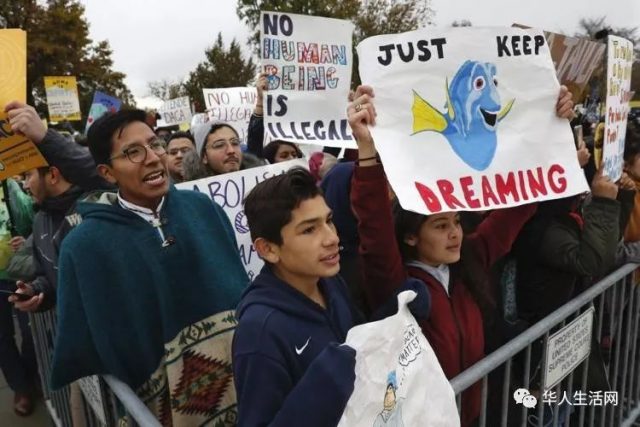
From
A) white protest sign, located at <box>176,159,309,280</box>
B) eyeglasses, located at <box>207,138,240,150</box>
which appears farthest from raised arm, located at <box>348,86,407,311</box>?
Answer: eyeglasses, located at <box>207,138,240,150</box>

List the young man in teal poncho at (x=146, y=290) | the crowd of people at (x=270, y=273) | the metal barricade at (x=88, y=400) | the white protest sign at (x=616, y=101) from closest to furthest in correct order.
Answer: the crowd of people at (x=270, y=273) < the metal barricade at (x=88, y=400) < the young man in teal poncho at (x=146, y=290) < the white protest sign at (x=616, y=101)

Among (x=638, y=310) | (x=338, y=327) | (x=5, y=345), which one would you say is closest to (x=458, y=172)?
(x=338, y=327)

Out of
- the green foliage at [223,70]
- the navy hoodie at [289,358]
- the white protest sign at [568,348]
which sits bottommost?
the white protest sign at [568,348]

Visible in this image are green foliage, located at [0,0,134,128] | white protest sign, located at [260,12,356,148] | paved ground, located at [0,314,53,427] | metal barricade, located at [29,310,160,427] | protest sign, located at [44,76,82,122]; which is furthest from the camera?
green foliage, located at [0,0,134,128]

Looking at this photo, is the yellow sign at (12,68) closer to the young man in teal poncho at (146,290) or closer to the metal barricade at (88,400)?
the young man in teal poncho at (146,290)

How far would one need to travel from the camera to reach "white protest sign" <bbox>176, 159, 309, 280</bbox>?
10.8 feet

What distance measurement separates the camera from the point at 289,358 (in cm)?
146

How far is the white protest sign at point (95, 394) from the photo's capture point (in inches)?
79.7

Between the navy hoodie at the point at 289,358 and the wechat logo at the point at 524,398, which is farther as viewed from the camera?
the wechat logo at the point at 524,398

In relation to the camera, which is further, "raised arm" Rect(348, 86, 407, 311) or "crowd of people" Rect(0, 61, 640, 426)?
"raised arm" Rect(348, 86, 407, 311)

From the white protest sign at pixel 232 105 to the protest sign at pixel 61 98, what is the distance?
4.58 m

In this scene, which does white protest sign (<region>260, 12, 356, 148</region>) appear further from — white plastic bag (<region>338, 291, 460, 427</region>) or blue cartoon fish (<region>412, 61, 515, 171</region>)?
white plastic bag (<region>338, 291, 460, 427</region>)

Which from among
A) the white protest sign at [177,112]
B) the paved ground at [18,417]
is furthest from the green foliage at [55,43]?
the paved ground at [18,417]

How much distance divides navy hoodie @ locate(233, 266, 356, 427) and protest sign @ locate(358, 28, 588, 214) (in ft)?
1.74
